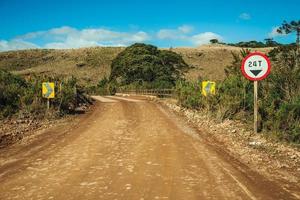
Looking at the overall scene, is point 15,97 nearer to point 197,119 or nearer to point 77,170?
point 197,119

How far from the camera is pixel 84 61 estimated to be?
97.2 m

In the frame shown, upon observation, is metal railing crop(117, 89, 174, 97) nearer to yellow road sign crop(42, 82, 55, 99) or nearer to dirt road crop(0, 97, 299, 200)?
yellow road sign crop(42, 82, 55, 99)

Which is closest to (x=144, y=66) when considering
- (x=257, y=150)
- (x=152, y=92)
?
(x=152, y=92)

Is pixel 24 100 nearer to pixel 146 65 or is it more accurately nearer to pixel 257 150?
pixel 257 150

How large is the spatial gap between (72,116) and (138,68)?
113ft

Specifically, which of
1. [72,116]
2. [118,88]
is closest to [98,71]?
[118,88]

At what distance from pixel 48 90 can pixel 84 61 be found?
82.9 m

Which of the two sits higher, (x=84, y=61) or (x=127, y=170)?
(x=84, y=61)

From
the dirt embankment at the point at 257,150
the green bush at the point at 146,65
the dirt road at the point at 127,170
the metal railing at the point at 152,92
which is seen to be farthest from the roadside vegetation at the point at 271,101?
the green bush at the point at 146,65

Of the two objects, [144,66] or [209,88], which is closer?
[209,88]

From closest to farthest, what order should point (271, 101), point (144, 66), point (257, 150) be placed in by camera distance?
1. point (257, 150)
2. point (271, 101)
3. point (144, 66)

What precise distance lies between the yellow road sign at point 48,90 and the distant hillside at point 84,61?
210ft

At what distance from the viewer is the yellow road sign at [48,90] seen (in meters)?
16.0

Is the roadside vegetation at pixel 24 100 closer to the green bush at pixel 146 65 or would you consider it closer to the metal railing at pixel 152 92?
the metal railing at pixel 152 92
